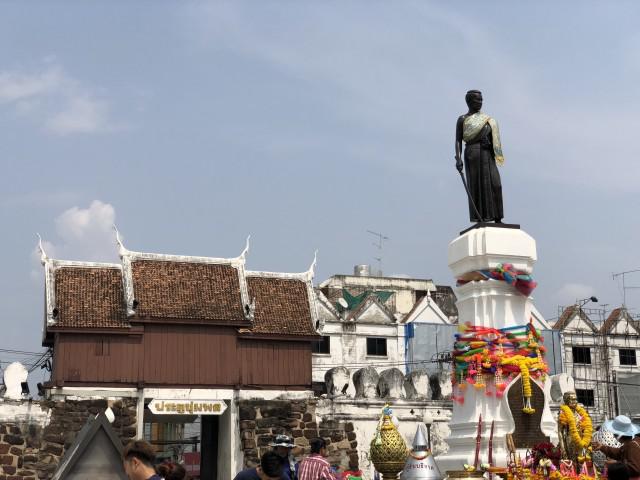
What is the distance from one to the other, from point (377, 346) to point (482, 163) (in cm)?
2992

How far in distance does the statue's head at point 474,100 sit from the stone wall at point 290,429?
1627 cm

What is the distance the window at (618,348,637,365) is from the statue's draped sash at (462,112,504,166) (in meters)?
35.6

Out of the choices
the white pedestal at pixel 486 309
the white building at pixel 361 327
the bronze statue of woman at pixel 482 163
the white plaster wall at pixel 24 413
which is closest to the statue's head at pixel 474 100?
the bronze statue of woman at pixel 482 163

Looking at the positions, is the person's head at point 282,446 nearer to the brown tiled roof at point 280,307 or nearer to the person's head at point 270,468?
the person's head at point 270,468

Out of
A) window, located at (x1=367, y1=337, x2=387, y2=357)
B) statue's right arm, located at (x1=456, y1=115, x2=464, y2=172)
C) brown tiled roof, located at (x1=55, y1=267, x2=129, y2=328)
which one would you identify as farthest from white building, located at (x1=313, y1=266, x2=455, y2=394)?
statue's right arm, located at (x1=456, y1=115, x2=464, y2=172)

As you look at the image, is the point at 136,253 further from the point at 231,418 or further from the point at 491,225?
the point at 491,225

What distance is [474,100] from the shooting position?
14.7m

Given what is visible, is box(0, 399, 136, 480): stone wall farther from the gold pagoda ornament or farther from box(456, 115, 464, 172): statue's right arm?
the gold pagoda ornament

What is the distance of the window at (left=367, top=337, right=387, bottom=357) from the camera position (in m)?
43.2

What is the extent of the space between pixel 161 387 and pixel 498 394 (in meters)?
17.2

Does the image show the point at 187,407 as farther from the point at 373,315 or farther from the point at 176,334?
the point at 373,315

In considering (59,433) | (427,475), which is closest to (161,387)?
(59,433)

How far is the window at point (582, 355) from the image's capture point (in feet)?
152

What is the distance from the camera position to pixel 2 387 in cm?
2717
